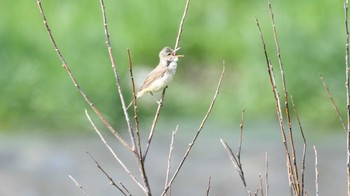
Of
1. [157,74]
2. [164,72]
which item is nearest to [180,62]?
[157,74]

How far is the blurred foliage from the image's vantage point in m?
11.3

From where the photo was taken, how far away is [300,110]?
444 inches

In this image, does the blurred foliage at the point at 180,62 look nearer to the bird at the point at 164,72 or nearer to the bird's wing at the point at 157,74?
the bird's wing at the point at 157,74

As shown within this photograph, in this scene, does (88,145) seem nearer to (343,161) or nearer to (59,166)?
(59,166)

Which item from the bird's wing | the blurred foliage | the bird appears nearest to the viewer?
the bird

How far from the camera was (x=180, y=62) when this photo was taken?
41.3ft

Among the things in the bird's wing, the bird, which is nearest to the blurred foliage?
the bird's wing

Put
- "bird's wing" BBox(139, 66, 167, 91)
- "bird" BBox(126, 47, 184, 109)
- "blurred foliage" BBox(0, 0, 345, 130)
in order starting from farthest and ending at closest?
1. "blurred foliage" BBox(0, 0, 345, 130)
2. "bird's wing" BBox(139, 66, 167, 91)
3. "bird" BBox(126, 47, 184, 109)

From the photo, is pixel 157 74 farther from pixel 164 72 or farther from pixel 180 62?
pixel 180 62

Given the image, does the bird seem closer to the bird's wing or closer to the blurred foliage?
the bird's wing

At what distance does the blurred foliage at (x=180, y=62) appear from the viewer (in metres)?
11.3

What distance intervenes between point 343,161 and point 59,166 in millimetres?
2533

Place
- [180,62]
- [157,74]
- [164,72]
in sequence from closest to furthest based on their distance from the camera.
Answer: [164,72]
[157,74]
[180,62]

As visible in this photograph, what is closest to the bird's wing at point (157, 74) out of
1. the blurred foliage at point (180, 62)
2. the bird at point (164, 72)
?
the bird at point (164, 72)
